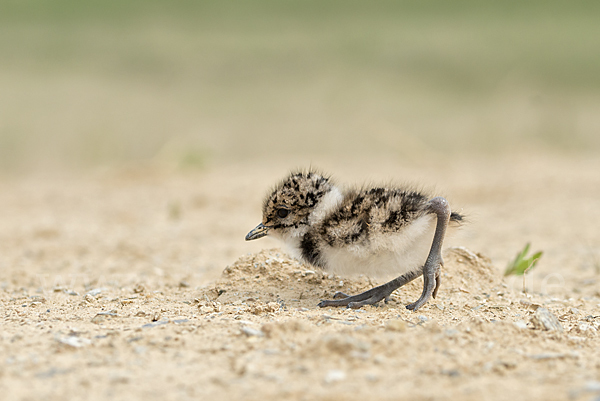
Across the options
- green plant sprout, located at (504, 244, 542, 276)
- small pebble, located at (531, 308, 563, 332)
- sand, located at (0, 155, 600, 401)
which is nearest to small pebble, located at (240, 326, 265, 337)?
sand, located at (0, 155, 600, 401)

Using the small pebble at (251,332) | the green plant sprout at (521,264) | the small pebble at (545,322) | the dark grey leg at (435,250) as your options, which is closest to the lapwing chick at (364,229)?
the dark grey leg at (435,250)

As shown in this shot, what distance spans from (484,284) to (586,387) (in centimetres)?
177

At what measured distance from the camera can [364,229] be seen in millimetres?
2971

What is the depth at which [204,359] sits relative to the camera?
7.29 ft

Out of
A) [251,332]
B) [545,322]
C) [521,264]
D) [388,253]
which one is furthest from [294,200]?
[521,264]

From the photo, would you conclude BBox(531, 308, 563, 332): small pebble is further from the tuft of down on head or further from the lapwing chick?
the tuft of down on head

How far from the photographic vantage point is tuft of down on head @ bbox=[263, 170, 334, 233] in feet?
10.6

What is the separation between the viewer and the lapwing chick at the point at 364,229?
293 centimetres

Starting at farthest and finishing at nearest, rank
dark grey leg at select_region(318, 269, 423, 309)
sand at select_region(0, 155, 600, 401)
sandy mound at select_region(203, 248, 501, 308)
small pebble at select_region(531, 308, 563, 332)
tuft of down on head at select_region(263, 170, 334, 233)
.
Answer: sandy mound at select_region(203, 248, 501, 308)
tuft of down on head at select_region(263, 170, 334, 233)
dark grey leg at select_region(318, 269, 423, 309)
small pebble at select_region(531, 308, 563, 332)
sand at select_region(0, 155, 600, 401)

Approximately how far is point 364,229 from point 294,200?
0.47 metres

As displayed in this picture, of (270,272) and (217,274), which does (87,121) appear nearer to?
(217,274)

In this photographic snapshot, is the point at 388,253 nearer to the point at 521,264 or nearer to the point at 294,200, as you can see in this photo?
the point at 294,200

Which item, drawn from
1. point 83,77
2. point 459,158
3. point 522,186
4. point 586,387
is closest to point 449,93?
point 459,158

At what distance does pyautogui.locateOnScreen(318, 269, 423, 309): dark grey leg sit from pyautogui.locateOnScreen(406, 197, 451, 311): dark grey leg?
0.43ft
